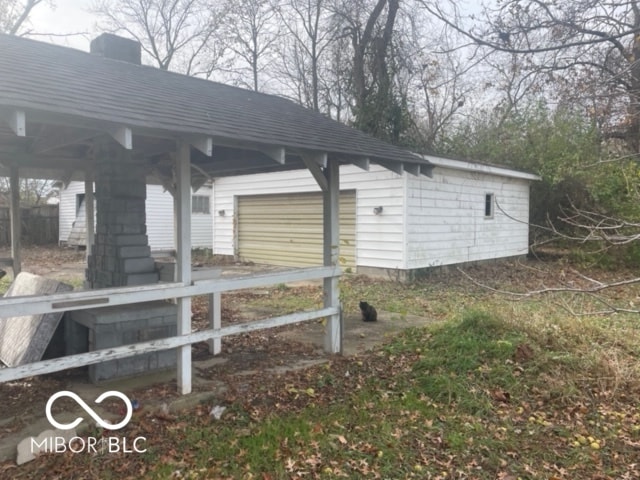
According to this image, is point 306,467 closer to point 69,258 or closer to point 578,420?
point 578,420

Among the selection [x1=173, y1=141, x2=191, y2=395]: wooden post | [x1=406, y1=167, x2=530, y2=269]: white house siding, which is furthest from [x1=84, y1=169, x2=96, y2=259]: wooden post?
[x1=406, y1=167, x2=530, y2=269]: white house siding

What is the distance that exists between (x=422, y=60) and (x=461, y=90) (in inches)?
178

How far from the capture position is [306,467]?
10.1 feet

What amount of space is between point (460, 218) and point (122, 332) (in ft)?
32.2

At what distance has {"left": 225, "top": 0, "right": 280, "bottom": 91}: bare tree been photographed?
69.8 ft

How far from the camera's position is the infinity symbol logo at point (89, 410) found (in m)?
3.37

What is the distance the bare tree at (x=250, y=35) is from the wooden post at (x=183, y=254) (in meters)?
19.3

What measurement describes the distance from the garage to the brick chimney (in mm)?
6455

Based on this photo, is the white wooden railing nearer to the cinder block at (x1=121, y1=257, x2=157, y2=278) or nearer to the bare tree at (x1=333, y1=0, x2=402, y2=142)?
the cinder block at (x1=121, y1=257, x2=157, y2=278)

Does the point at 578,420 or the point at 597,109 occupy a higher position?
the point at 597,109

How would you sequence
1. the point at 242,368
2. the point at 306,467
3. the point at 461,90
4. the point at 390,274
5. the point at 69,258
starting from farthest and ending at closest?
the point at 461,90 < the point at 69,258 < the point at 390,274 < the point at 242,368 < the point at 306,467

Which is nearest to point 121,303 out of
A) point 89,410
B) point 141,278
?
point 89,410

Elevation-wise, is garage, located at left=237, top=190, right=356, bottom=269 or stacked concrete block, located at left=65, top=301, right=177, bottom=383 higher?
garage, located at left=237, top=190, right=356, bottom=269

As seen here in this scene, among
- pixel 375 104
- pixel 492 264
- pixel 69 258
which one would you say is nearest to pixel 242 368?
pixel 492 264
